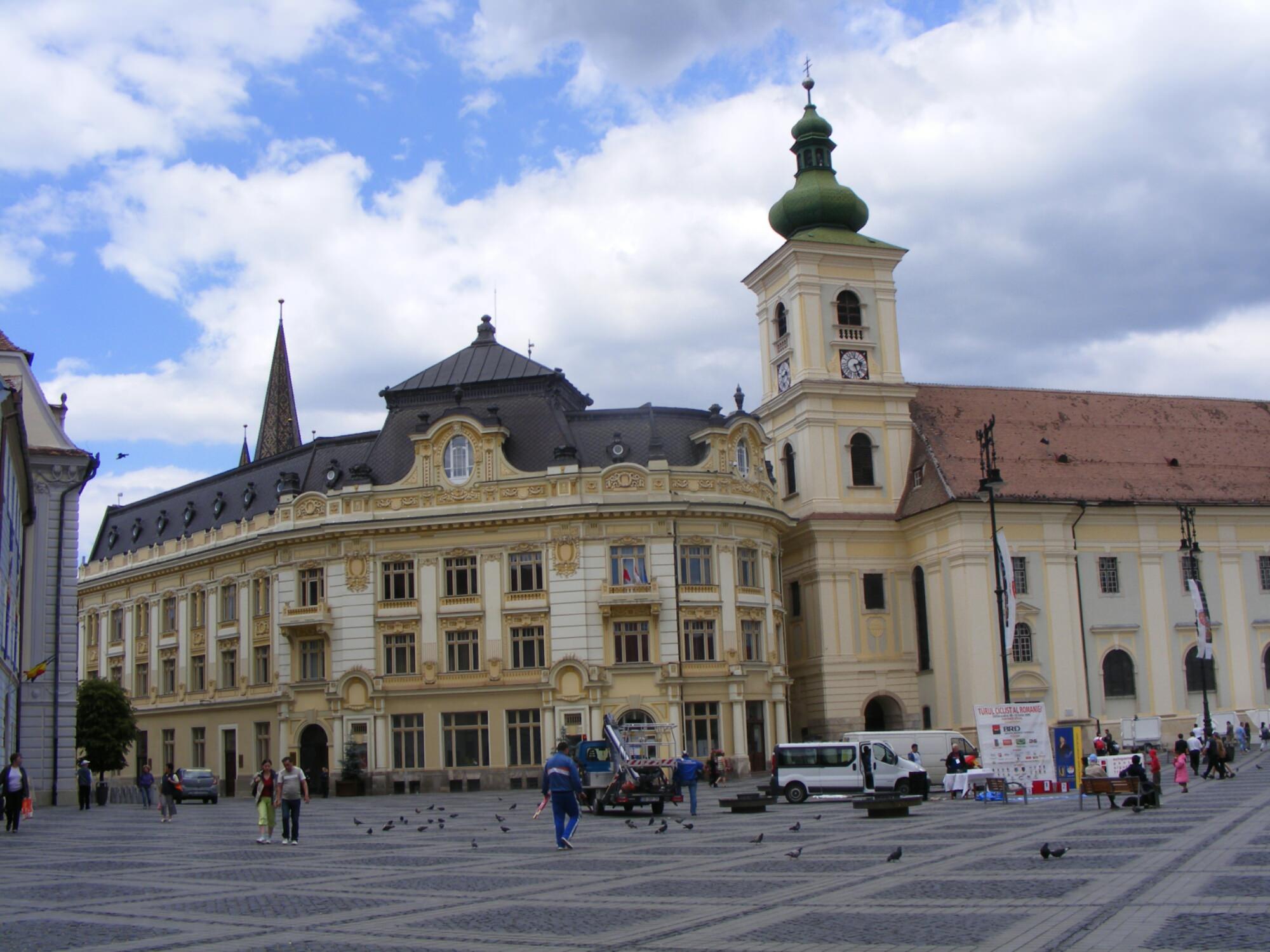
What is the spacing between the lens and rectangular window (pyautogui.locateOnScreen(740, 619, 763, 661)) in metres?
57.1

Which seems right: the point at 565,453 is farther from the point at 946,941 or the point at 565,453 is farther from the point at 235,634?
the point at 946,941

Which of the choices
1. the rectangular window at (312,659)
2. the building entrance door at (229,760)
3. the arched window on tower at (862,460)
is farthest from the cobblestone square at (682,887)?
the arched window on tower at (862,460)

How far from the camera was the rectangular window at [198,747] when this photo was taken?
6319 cm

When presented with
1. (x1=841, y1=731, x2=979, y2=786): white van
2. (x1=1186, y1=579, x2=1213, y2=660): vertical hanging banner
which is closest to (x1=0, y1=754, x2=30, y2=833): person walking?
(x1=841, y1=731, x2=979, y2=786): white van

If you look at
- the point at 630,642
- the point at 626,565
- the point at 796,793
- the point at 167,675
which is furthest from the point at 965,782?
the point at 167,675

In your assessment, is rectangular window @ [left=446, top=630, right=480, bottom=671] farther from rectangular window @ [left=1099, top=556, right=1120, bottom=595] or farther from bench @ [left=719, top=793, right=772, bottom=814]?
rectangular window @ [left=1099, top=556, right=1120, bottom=595]

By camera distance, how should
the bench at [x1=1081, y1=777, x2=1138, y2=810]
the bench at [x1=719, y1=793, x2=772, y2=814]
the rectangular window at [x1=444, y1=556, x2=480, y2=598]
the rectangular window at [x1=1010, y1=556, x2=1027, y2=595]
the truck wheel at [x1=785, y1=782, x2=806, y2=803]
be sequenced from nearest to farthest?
the bench at [x1=1081, y1=777, x2=1138, y2=810], the bench at [x1=719, y1=793, x2=772, y2=814], the truck wheel at [x1=785, y1=782, x2=806, y2=803], the rectangular window at [x1=444, y1=556, x2=480, y2=598], the rectangular window at [x1=1010, y1=556, x2=1027, y2=595]

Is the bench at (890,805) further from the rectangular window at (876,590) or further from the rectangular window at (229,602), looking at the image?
the rectangular window at (229,602)

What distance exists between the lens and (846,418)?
66.2m

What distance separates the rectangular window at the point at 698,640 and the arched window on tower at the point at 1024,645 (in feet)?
49.3

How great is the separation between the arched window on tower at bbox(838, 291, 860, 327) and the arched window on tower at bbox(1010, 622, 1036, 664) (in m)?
16.4

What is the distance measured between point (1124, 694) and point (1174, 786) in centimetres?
2487

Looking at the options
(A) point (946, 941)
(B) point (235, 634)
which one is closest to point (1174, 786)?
(A) point (946, 941)

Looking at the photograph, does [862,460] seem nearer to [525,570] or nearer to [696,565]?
[696,565]
